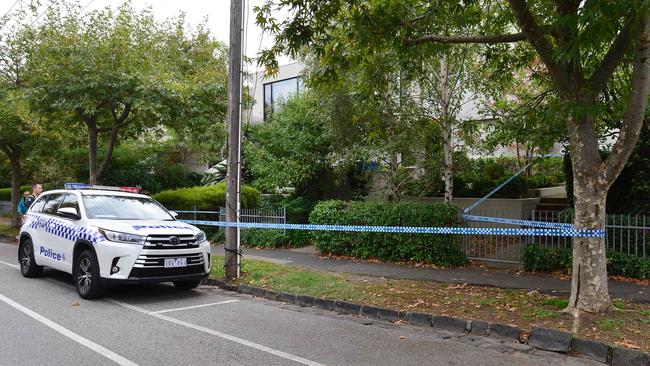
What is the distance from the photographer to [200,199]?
55.0 feet

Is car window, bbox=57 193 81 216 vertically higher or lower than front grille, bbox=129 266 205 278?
higher

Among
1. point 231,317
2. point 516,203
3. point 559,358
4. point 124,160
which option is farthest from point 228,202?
point 124,160

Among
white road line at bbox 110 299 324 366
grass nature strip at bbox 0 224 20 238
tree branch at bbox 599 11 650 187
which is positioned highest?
tree branch at bbox 599 11 650 187

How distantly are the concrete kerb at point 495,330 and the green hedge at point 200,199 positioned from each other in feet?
28.0

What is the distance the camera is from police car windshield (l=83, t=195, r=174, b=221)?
28.5 ft

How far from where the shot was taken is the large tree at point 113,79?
13531 mm

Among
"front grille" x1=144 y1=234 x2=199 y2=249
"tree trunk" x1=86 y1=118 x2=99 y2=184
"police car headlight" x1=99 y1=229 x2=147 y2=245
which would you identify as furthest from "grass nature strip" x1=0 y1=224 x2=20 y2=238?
"front grille" x1=144 y1=234 x2=199 y2=249

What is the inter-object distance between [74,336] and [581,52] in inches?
288

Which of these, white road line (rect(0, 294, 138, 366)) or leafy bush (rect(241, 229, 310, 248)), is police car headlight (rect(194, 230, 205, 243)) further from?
leafy bush (rect(241, 229, 310, 248))

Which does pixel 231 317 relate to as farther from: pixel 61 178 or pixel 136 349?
pixel 61 178

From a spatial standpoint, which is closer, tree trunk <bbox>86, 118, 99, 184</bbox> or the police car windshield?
the police car windshield

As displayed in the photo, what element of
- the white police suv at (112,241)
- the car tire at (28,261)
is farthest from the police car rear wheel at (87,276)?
the car tire at (28,261)

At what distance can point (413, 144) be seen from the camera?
12867mm

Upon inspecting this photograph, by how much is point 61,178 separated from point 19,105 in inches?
304
